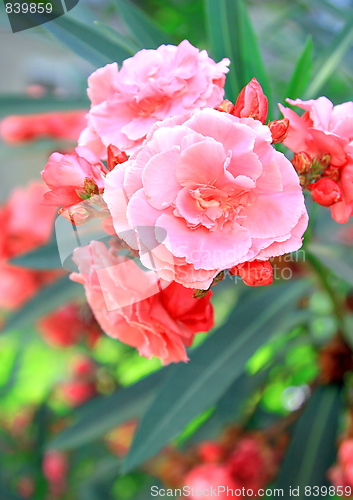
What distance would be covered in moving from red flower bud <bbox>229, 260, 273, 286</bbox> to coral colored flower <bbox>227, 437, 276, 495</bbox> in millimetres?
720

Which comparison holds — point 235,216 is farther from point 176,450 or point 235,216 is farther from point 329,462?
point 176,450

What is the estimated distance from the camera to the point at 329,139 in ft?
1.31

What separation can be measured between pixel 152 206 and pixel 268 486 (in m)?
0.86

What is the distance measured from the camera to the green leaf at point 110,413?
2.91 ft

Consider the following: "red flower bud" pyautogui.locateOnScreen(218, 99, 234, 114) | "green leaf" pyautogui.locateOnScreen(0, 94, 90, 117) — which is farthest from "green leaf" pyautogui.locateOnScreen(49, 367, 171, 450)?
"red flower bud" pyautogui.locateOnScreen(218, 99, 234, 114)

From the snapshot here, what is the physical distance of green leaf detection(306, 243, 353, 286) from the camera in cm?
65

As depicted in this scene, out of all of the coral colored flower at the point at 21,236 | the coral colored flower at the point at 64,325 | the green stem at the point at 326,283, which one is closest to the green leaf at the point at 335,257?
the green stem at the point at 326,283

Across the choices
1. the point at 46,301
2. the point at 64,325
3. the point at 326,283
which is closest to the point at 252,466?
the point at 326,283

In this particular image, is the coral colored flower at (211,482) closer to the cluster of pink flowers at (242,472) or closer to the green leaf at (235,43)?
the cluster of pink flowers at (242,472)

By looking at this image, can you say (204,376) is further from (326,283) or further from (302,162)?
(302,162)

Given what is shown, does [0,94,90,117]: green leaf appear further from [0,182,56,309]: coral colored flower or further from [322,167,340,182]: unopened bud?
[322,167,340,182]: unopened bud

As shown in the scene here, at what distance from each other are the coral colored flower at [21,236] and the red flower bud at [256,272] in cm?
82

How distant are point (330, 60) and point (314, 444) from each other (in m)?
0.71

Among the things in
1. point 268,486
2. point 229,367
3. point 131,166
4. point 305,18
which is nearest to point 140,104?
point 131,166
